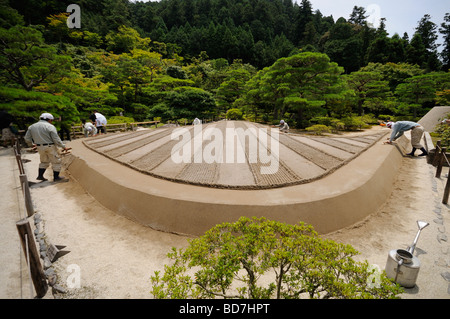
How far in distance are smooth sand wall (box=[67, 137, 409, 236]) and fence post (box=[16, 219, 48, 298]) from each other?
1.59 metres

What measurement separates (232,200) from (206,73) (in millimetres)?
38289

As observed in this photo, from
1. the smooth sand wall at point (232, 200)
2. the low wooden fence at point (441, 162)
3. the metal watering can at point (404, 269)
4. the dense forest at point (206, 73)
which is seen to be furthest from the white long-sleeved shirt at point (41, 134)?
the low wooden fence at point (441, 162)

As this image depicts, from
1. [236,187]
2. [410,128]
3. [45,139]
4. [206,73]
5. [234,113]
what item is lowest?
[236,187]

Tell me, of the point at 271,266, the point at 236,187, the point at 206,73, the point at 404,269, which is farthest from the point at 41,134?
the point at 206,73

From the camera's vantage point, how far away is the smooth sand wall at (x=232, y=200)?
3.53 m

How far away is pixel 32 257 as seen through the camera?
2484 mm

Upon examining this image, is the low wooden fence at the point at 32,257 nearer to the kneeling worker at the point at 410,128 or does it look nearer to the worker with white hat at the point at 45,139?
the worker with white hat at the point at 45,139

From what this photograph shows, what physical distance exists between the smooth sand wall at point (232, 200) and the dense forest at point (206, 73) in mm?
7896

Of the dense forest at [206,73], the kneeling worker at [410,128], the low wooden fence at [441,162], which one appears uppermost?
the dense forest at [206,73]

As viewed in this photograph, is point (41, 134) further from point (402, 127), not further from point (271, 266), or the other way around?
point (402, 127)

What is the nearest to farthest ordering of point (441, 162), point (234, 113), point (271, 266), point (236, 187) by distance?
point (271, 266)
point (236, 187)
point (441, 162)
point (234, 113)

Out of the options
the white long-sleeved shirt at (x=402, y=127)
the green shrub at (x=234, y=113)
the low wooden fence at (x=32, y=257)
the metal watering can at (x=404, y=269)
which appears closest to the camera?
the low wooden fence at (x=32, y=257)
